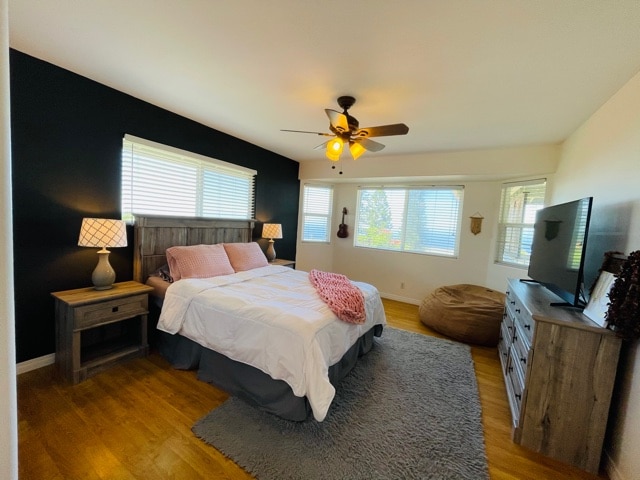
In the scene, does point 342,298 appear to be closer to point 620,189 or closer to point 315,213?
point 620,189

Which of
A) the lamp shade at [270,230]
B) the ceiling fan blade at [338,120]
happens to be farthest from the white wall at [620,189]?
the lamp shade at [270,230]

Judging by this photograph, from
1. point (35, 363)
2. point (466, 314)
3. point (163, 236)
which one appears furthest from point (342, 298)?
point (35, 363)

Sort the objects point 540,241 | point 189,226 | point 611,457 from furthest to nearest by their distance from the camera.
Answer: point 189,226 < point 540,241 < point 611,457

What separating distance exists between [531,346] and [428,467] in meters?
0.96

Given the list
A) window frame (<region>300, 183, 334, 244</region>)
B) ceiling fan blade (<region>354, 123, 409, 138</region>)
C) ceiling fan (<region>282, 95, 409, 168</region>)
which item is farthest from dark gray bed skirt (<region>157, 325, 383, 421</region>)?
window frame (<region>300, 183, 334, 244</region>)

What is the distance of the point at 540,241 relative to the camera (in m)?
2.49

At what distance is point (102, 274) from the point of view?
2.27m

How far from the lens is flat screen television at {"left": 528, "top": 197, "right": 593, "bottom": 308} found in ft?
5.82

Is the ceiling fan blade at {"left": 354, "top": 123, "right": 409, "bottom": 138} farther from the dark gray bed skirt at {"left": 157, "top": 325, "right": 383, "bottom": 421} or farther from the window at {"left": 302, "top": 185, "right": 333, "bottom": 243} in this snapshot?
the window at {"left": 302, "top": 185, "right": 333, "bottom": 243}

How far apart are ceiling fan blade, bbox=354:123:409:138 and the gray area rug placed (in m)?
2.09

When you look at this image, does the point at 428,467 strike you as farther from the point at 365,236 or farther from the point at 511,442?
the point at 365,236

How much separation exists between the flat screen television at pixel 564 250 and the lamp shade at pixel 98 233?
135 inches

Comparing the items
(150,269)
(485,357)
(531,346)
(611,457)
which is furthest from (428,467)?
(150,269)

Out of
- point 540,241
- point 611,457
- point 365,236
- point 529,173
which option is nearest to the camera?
point 611,457
